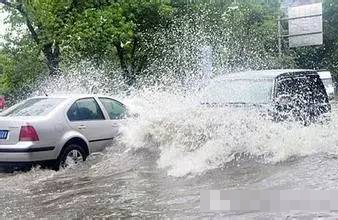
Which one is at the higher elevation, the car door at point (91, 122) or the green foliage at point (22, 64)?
the green foliage at point (22, 64)

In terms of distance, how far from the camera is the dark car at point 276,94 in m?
8.59

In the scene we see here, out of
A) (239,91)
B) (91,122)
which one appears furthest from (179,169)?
(91,122)

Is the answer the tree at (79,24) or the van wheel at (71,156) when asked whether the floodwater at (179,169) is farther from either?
the tree at (79,24)

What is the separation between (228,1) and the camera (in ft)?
99.2

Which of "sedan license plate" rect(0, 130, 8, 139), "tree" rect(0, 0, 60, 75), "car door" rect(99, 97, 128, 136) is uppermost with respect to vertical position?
"tree" rect(0, 0, 60, 75)

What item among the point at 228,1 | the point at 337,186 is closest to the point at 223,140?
the point at 337,186

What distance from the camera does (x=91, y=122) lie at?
375 inches

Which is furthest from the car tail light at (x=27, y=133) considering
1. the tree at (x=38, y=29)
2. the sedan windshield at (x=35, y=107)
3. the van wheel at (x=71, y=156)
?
the tree at (x=38, y=29)

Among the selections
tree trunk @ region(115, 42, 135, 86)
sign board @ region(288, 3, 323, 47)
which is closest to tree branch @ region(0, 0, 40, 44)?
tree trunk @ region(115, 42, 135, 86)

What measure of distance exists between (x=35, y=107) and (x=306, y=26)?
24050mm

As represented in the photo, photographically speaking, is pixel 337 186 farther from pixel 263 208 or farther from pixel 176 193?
pixel 176 193

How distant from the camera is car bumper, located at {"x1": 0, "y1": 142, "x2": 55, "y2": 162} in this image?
27.9ft

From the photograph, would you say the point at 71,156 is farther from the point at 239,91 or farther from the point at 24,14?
the point at 24,14

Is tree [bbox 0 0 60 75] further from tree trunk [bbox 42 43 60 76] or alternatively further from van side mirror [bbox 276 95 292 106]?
van side mirror [bbox 276 95 292 106]
